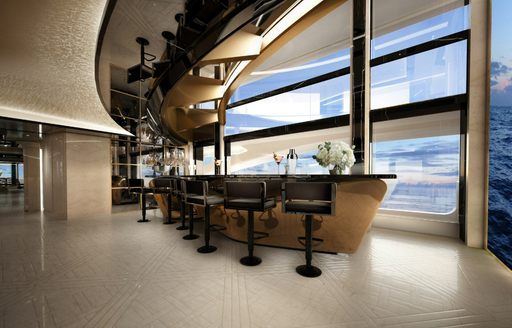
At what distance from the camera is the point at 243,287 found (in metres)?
1.81

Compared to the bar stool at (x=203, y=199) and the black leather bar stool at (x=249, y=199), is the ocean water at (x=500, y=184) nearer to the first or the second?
the black leather bar stool at (x=249, y=199)

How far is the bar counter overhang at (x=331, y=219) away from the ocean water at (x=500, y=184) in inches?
58.2

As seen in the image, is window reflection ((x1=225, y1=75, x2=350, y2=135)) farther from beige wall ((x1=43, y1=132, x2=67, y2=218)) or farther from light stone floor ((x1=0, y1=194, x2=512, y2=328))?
beige wall ((x1=43, y1=132, x2=67, y2=218))

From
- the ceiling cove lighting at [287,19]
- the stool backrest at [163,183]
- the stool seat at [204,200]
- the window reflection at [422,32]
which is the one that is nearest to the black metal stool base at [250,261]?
the stool seat at [204,200]

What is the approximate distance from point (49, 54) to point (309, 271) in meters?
3.13

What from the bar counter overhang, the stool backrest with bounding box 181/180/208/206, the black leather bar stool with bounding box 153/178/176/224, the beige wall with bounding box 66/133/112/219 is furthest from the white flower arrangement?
the beige wall with bounding box 66/133/112/219

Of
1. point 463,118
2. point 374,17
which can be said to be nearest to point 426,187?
point 463,118

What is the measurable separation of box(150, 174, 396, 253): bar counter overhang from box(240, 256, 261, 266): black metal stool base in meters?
0.50

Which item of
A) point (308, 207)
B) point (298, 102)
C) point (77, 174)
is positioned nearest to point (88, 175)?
point (77, 174)

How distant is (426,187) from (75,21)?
4.74 meters

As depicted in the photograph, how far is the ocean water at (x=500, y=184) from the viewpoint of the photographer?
2.26m

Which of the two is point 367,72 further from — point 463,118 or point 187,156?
point 187,156

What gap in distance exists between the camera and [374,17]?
3840mm

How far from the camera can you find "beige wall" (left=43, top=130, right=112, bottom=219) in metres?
4.89
